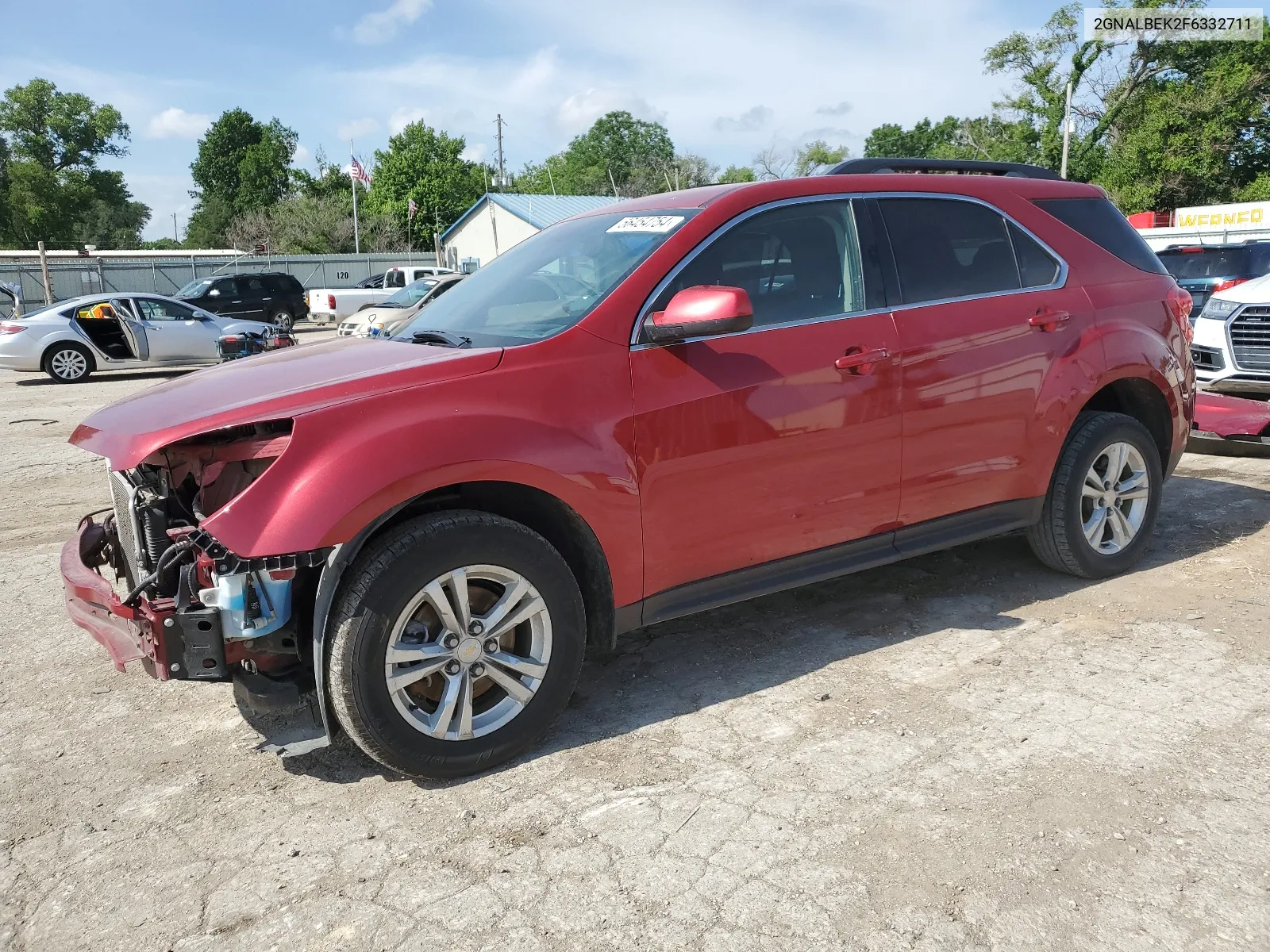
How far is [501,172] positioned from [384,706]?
71.8 m

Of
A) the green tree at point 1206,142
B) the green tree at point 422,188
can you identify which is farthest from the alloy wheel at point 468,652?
the green tree at point 422,188

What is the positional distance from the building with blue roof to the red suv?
44755mm

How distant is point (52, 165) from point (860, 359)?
8374 cm

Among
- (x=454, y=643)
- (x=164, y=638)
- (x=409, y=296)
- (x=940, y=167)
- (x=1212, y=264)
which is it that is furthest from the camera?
(x=409, y=296)

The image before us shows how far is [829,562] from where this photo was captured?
3887 millimetres

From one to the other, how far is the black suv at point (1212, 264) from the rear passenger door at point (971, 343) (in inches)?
385

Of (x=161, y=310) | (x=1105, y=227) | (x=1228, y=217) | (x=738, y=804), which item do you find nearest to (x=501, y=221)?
(x=1228, y=217)

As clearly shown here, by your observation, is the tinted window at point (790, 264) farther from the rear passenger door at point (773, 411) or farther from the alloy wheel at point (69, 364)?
the alloy wheel at point (69, 364)

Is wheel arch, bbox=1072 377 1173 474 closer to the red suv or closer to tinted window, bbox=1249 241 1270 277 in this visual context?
the red suv

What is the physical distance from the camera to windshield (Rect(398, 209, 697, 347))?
355cm

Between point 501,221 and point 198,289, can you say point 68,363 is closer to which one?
point 198,289

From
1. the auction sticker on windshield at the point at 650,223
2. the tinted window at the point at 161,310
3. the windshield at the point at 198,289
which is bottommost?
the auction sticker on windshield at the point at 650,223

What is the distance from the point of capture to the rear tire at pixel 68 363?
51.8 feet

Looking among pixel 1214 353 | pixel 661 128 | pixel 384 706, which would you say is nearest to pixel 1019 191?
pixel 384 706
